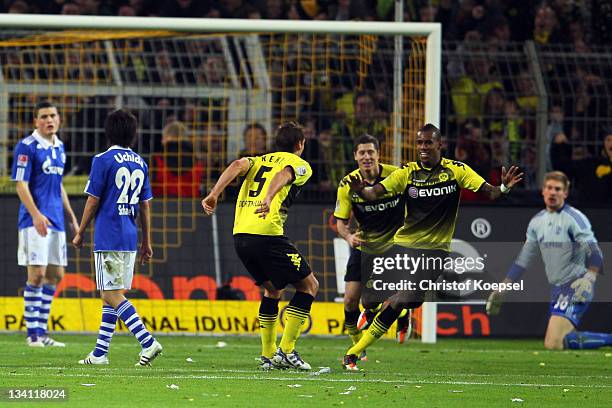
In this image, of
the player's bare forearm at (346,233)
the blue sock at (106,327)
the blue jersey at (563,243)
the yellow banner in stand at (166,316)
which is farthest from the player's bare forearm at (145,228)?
the blue jersey at (563,243)

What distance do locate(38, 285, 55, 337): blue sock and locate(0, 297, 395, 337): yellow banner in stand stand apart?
5.90ft

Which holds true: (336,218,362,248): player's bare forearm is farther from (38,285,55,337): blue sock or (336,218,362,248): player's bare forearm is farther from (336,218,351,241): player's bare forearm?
(38,285,55,337): blue sock

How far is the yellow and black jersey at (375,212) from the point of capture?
11.5 m

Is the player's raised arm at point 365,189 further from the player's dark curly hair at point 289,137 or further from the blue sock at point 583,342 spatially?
the blue sock at point 583,342

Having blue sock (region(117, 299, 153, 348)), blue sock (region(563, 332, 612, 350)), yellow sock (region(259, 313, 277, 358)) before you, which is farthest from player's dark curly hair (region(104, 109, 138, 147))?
blue sock (region(563, 332, 612, 350))

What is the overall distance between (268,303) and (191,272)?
438cm

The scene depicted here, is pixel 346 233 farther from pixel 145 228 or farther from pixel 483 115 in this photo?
pixel 483 115

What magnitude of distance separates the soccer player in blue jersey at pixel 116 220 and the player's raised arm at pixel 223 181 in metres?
0.76

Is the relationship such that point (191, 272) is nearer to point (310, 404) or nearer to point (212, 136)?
point (212, 136)

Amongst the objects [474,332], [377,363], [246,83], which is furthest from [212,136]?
[377,363]

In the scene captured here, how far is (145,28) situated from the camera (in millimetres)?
13500

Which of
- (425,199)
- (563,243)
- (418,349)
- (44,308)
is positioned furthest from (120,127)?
(563,243)

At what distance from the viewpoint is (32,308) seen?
12.2 m

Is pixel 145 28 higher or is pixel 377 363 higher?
pixel 145 28
